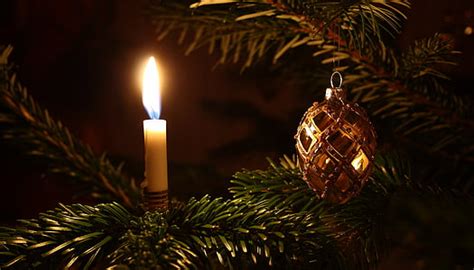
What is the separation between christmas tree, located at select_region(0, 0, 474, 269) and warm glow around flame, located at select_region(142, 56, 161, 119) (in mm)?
73

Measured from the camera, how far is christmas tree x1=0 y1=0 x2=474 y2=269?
0.33 m

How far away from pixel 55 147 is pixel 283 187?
0.29 meters

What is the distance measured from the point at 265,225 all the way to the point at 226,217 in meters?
0.03

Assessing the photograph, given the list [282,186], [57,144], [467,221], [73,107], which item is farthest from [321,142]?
[73,107]

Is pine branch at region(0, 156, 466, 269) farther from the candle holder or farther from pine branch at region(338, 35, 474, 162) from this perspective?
pine branch at region(338, 35, 474, 162)

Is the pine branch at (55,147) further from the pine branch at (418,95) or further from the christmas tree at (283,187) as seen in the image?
the pine branch at (418,95)

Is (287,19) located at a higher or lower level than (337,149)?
higher

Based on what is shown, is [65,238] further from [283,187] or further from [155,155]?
[283,187]

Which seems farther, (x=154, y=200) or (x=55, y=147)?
(x=55, y=147)

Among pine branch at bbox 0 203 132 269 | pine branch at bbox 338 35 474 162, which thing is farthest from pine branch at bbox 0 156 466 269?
pine branch at bbox 338 35 474 162

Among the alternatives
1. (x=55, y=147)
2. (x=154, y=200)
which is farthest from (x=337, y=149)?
(x=55, y=147)

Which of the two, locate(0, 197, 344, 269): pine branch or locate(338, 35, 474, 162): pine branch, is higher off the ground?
locate(338, 35, 474, 162): pine branch

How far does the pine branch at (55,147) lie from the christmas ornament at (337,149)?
253mm

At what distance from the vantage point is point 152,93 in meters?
0.41
